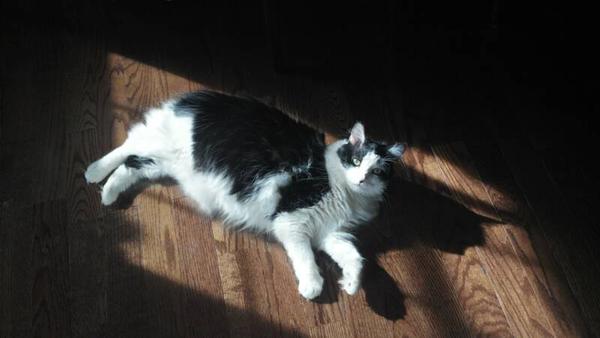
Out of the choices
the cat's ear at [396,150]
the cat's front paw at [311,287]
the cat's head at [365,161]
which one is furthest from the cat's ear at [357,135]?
the cat's front paw at [311,287]

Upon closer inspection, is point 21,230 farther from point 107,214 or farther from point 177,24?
point 177,24

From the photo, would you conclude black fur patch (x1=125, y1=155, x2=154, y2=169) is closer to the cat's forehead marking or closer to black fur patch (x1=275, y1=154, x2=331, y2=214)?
black fur patch (x1=275, y1=154, x2=331, y2=214)

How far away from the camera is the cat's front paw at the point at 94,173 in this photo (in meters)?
1.63

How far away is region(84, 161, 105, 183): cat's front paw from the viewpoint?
64.2 inches

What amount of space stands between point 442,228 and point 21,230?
142 centimetres

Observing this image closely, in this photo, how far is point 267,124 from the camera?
5.04 feet

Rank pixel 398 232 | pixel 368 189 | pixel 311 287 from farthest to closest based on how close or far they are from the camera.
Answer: pixel 398 232 → pixel 368 189 → pixel 311 287

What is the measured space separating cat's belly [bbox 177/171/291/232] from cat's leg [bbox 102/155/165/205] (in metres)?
0.10

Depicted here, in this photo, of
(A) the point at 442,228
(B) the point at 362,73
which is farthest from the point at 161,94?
(A) the point at 442,228

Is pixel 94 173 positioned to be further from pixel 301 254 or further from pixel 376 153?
pixel 376 153

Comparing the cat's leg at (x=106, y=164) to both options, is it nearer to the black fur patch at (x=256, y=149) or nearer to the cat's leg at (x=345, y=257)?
the black fur patch at (x=256, y=149)

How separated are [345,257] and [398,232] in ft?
0.85

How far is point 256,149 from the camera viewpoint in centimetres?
151

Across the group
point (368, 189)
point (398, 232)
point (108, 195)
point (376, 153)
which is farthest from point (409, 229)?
point (108, 195)
